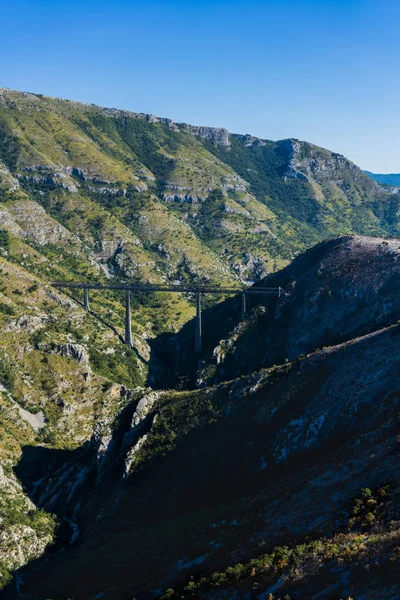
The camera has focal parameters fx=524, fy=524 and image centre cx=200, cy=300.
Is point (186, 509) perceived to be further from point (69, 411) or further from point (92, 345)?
point (92, 345)

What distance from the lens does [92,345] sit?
18050 centimetres

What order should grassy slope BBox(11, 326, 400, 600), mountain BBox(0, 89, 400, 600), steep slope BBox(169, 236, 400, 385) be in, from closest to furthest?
1. grassy slope BBox(11, 326, 400, 600)
2. mountain BBox(0, 89, 400, 600)
3. steep slope BBox(169, 236, 400, 385)

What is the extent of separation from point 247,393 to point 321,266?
83.8 meters

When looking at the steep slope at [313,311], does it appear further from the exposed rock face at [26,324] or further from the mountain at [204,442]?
the exposed rock face at [26,324]

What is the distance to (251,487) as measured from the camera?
71.0 m

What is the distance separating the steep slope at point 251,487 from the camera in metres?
43.5

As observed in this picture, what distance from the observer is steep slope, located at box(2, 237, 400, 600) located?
43469 mm

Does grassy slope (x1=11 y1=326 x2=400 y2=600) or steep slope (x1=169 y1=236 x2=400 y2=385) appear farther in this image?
steep slope (x1=169 y1=236 x2=400 y2=385)

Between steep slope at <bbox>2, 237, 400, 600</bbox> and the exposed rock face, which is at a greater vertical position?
the exposed rock face

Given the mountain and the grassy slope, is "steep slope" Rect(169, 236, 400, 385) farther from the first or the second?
the grassy slope

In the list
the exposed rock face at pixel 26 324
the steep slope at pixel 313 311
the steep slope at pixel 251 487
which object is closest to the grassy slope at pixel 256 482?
the steep slope at pixel 251 487

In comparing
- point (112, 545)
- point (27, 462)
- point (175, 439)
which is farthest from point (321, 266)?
point (112, 545)

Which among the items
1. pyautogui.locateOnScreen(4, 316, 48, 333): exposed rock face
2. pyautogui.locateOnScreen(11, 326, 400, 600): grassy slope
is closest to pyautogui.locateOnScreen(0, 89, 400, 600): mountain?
pyautogui.locateOnScreen(11, 326, 400, 600): grassy slope

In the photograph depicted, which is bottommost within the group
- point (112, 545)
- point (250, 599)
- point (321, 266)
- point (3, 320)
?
point (112, 545)
